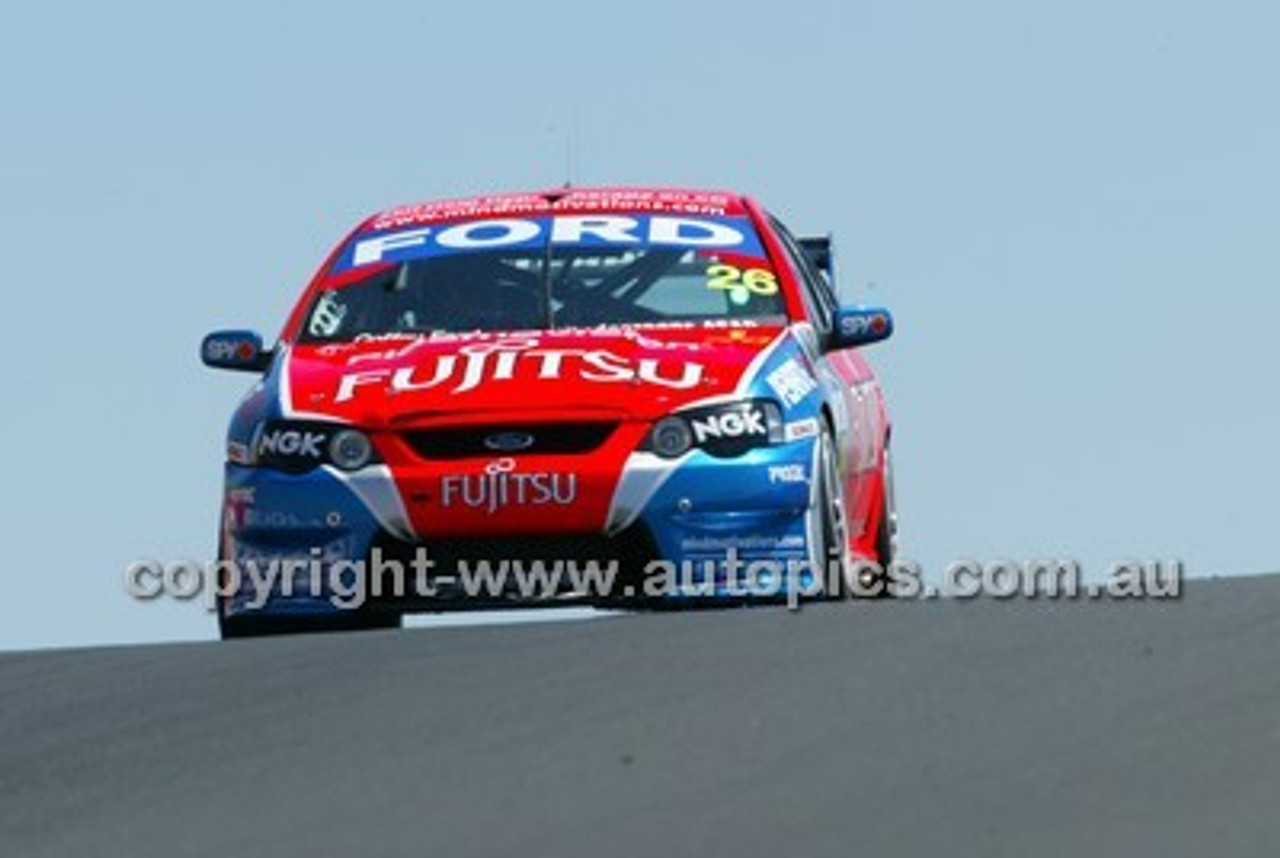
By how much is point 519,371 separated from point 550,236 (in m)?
1.48

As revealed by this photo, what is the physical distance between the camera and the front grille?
39.0 feet

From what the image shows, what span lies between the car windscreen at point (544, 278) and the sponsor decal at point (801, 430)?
2.89ft

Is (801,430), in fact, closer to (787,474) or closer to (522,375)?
(787,474)

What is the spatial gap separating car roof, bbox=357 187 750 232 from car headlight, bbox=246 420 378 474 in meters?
1.97

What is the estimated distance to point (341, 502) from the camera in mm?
11883

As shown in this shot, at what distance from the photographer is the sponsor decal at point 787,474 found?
39.2 feet

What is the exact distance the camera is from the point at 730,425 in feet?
39.2

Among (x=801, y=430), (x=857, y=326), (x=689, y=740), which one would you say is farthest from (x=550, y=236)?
(x=689, y=740)

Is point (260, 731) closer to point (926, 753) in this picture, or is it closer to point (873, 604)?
point (926, 753)

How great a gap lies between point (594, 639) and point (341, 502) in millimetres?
2334

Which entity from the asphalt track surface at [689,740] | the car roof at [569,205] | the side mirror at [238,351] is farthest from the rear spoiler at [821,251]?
the asphalt track surface at [689,740]

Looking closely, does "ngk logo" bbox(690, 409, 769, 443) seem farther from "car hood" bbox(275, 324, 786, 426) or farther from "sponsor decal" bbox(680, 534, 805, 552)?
"sponsor decal" bbox(680, 534, 805, 552)

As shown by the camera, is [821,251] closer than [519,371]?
No

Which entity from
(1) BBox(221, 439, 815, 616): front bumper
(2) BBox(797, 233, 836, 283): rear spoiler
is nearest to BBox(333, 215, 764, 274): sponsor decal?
(1) BBox(221, 439, 815, 616): front bumper
